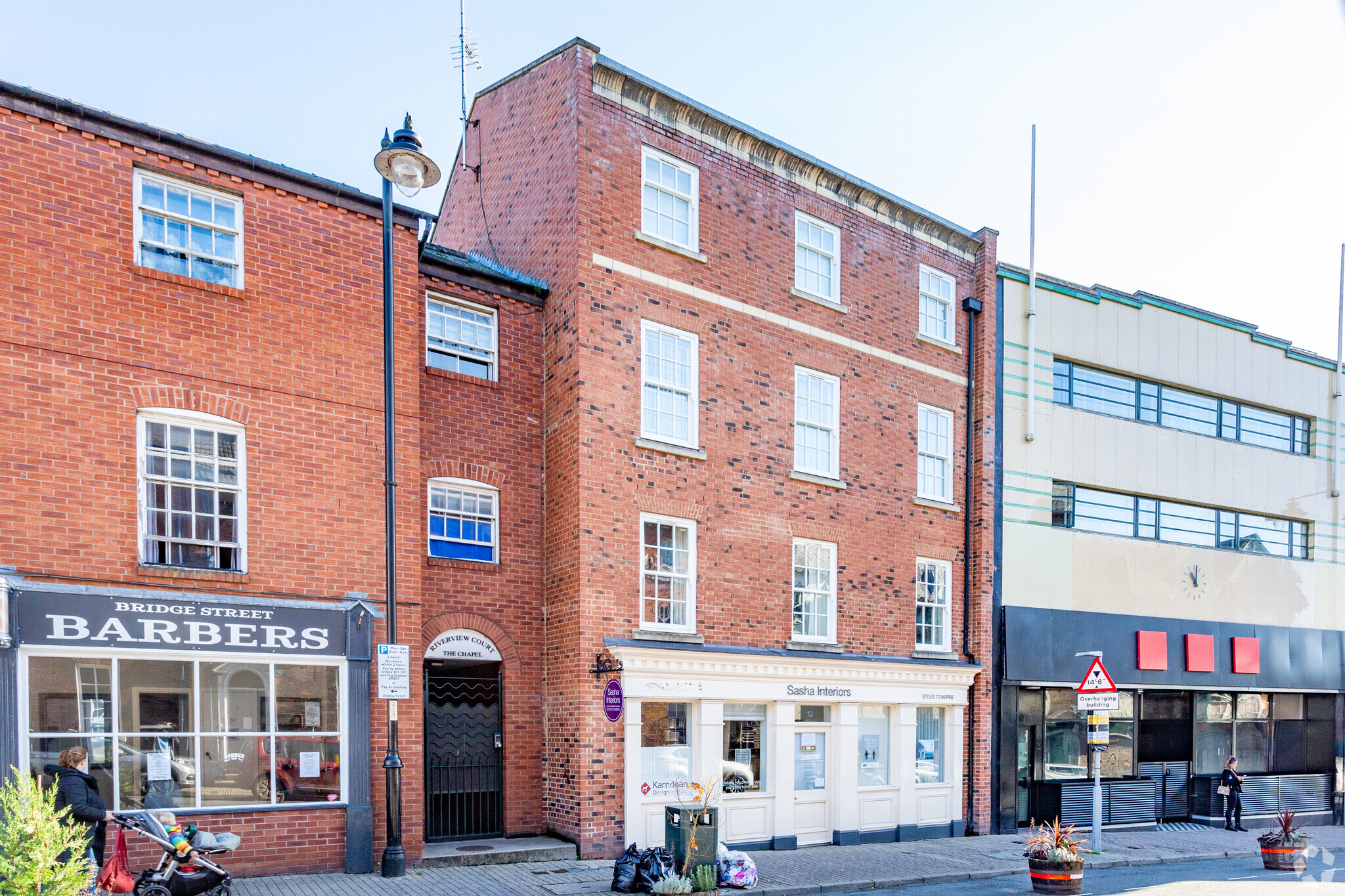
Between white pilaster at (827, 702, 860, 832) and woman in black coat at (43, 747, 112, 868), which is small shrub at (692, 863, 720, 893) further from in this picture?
woman in black coat at (43, 747, 112, 868)

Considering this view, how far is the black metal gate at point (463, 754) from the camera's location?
1355cm

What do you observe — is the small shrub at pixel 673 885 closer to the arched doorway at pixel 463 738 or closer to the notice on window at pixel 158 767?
the arched doorway at pixel 463 738

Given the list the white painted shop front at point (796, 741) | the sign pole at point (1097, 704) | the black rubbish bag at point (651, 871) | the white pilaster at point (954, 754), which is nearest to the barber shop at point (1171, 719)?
the white pilaster at point (954, 754)

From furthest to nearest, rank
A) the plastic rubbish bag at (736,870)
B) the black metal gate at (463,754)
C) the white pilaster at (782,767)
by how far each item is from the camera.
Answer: the white pilaster at (782,767)
the black metal gate at (463,754)
the plastic rubbish bag at (736,870)

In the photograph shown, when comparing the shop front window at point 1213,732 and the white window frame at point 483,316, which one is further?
the shop front window at point 1213,732

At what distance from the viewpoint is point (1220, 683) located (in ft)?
72.1

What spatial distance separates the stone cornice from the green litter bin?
1025 cm

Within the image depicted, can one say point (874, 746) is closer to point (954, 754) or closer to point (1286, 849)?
point (954, 754)

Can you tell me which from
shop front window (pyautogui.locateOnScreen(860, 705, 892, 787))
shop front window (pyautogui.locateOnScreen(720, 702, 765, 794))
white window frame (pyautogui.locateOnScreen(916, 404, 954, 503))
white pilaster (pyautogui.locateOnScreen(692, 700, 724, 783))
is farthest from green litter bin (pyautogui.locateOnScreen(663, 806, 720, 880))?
white window frame (pyautogui.locateOnScreen(916, 404, 954, 503))

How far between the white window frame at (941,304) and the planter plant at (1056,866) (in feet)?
31.4

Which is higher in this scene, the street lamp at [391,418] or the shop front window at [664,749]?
the street lamp at [391,418]

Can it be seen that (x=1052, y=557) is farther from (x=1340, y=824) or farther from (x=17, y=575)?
(x=17, y=575)

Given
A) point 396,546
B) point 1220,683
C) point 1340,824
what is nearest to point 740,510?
point 396,546

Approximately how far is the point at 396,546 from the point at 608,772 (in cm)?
438
